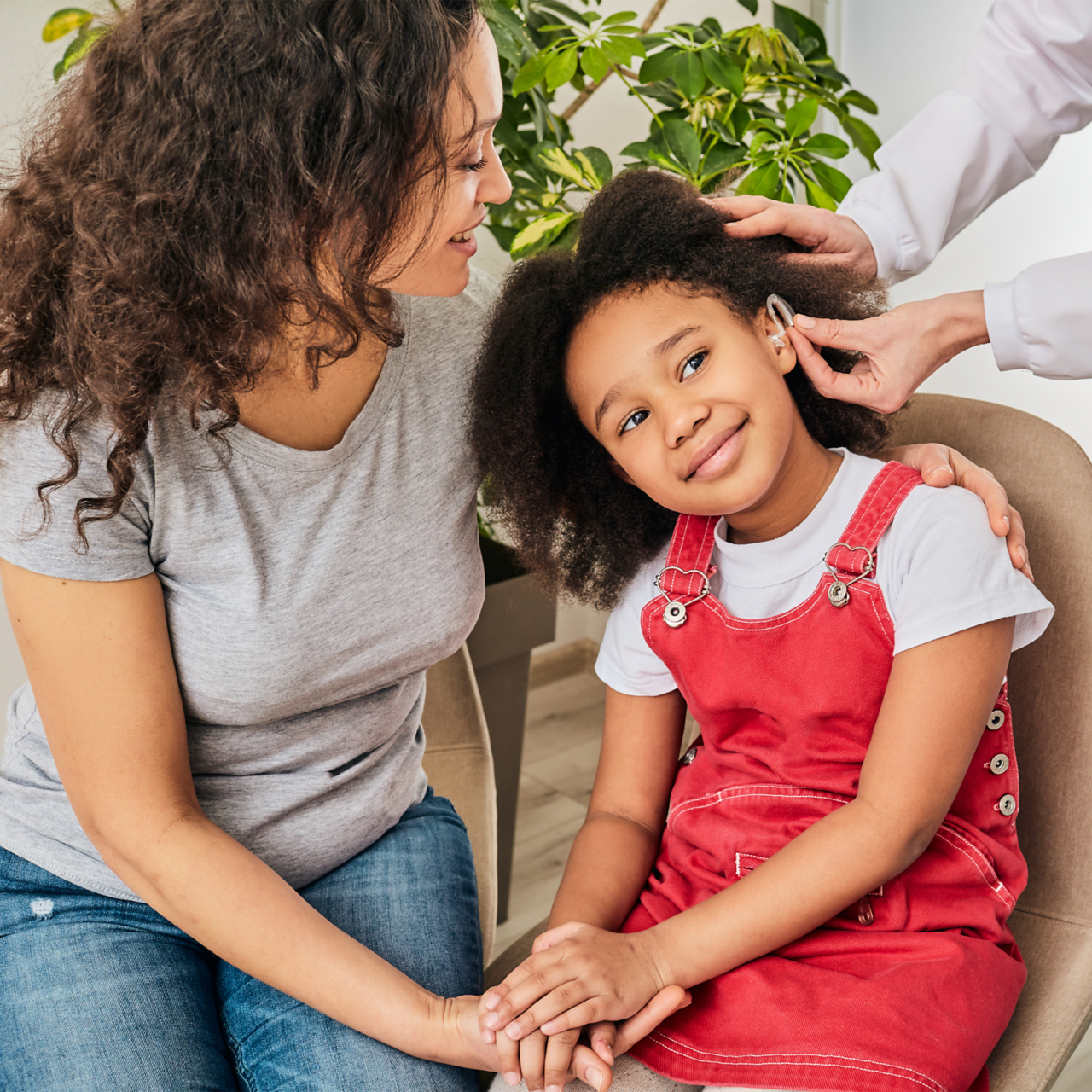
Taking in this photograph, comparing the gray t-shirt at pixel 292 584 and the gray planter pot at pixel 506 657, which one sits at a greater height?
the gray t-shirt at pixel 292 584

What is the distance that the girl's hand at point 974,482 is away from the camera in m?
0.89

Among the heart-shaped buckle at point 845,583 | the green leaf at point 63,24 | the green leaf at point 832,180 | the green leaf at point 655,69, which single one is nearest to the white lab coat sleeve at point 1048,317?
the heart-shaped buckle at point 845,583

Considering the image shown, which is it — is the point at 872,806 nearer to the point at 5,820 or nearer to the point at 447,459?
the point at 447,459

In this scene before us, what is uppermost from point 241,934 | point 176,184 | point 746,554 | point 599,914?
point 176,184

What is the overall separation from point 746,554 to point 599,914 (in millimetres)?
358

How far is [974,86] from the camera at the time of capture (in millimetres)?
1103

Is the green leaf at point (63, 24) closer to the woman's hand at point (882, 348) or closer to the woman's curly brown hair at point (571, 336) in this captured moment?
the woman's curly brown hair at point (571, 336)

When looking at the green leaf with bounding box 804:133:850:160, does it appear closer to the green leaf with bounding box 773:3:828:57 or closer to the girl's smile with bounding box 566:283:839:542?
the green leaf with bounding box 773:3:828:57

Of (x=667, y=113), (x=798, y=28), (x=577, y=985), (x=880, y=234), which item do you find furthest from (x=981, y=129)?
(x=577, y=985)

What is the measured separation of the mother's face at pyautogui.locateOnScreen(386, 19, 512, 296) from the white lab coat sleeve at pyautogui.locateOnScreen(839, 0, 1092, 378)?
0.44m

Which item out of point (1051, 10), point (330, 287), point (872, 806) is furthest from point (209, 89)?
point (1051, 10)

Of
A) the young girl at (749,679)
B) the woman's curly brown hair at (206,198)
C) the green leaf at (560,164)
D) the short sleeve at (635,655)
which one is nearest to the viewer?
the woman's curly brown hair at (206,198)

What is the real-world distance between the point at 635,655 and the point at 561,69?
75 cm

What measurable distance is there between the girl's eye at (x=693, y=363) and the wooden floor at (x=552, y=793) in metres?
1.16
